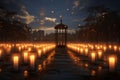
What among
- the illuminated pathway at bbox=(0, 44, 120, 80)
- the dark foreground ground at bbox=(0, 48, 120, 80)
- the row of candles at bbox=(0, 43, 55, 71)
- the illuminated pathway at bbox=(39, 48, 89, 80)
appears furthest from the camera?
the row of candles at bbox=(0, 43, 55, 71)

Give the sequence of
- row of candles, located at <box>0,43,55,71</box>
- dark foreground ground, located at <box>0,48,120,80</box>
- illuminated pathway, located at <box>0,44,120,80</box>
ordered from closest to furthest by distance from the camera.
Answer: dark foreground ground, located at <box>0,48,120,80</box> < illuminated pathway, located at <box>0,44,120,80</box> < row of candles, located at <box>0,43,55,71</box>

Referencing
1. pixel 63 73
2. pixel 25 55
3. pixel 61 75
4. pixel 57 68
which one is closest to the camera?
pixel 61 75

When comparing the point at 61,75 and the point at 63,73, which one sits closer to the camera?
the point at 61,75

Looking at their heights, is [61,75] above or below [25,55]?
below

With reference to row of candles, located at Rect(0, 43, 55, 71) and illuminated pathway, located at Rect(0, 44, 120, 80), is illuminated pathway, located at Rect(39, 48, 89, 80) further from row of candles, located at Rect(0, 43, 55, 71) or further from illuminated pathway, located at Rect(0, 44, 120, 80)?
row of candles, located at Rect(0, 43, 55, 71)

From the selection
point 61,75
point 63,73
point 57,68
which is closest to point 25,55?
point 57,68

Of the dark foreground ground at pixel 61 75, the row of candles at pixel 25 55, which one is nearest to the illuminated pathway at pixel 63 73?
the dark foreground ground at pixel 61 75

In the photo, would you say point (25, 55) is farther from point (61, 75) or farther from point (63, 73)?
point (61, 75)

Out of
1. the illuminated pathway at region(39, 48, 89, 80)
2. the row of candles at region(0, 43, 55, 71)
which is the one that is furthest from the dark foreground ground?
the row of candles at region(0, 43, 55, 71)

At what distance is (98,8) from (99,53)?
217 ft

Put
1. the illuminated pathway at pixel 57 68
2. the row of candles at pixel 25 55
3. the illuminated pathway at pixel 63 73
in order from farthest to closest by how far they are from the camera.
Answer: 1. the row of candles at pixel 25 55
2. the illuminated pathway at pixel 57 68
3. the illuminated pathway at pixel 63 73

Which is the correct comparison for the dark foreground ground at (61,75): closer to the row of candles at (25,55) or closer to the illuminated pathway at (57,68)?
the illuminated pathway at (57,68)

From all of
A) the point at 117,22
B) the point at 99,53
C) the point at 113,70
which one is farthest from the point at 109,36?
the point at 113,70

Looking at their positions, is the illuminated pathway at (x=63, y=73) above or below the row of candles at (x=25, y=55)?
below
